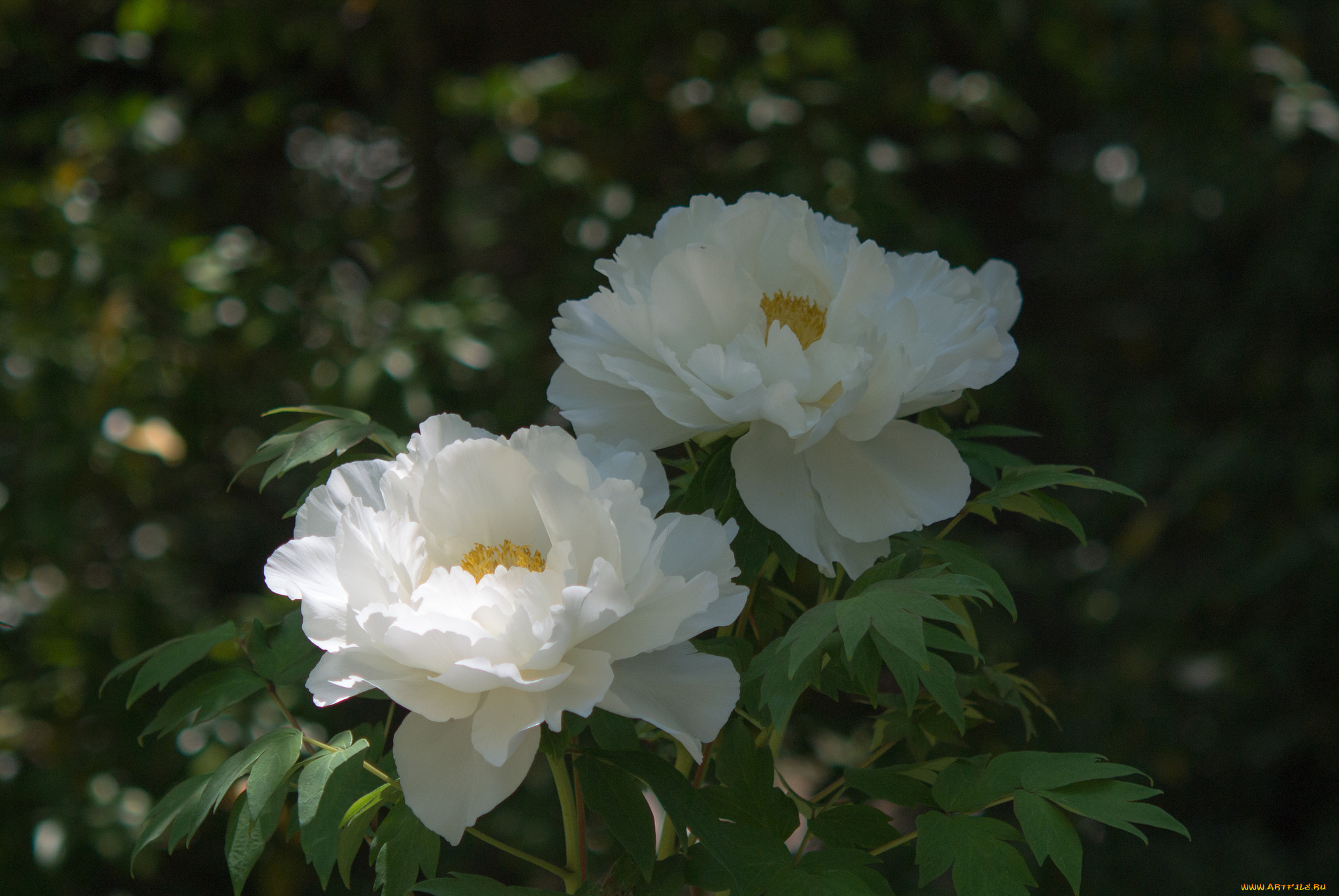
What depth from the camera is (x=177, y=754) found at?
1532mm

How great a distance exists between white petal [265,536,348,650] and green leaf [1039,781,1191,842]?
1.15 feet

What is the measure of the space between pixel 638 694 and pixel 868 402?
179 millimetres

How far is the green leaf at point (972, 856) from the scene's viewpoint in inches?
19.3

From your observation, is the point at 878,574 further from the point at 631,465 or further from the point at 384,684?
the point at 384,684

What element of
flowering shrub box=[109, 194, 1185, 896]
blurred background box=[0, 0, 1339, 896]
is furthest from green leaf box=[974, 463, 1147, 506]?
blurred background box=[0, 0, 1339, 896]

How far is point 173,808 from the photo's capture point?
55 cm

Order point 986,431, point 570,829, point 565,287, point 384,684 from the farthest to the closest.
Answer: point 565,287, point 986,431, point 570,829, point 384,684

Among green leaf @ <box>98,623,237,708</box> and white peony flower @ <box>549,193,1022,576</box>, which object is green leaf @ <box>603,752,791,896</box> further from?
green leaf @ <box>98,623,237,708</box>

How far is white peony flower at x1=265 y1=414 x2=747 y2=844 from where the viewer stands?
1.42 feet

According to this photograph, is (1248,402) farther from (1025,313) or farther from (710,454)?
(710,454)

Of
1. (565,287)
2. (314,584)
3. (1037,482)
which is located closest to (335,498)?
(314,584)

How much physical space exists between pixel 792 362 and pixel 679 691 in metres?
0.17

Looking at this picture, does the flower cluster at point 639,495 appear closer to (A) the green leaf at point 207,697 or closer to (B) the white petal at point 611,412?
(B) the white petal at point 611,412

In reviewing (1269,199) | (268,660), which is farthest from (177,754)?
(1269,199)
